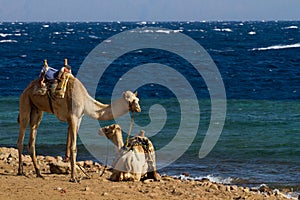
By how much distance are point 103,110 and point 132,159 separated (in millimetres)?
1180

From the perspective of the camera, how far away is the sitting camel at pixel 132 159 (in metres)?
13.7

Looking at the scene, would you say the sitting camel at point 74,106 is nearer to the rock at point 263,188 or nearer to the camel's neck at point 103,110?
the camel's neck at point 103,110

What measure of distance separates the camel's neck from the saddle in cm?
58

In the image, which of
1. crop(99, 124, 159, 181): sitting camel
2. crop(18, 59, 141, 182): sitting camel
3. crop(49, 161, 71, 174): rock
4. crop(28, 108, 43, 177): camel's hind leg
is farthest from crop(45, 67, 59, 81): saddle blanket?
crop(49, 161, 71, 174): rock

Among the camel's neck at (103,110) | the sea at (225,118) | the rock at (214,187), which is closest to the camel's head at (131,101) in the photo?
the camel's neck at (103,110)

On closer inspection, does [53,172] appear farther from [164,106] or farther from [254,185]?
[164,106]

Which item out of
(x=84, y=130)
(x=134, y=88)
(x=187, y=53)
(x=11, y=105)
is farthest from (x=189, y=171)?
(x=187, y=53)

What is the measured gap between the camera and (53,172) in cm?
1416

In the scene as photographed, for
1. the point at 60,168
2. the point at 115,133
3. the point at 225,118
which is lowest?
the point at 60,168

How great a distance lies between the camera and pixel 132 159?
45.3ft

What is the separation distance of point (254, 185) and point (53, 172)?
16.6 ft

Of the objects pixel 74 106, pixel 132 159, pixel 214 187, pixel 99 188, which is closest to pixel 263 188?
pixel 214 187

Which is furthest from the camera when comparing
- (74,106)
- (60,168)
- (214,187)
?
(214,187)

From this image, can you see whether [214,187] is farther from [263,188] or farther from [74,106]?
[74,106]
